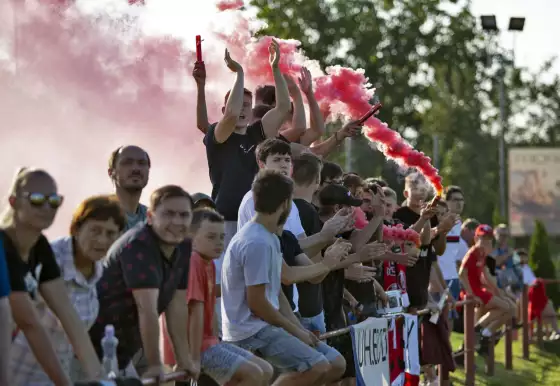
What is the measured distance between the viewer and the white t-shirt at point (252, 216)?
780 centimetres

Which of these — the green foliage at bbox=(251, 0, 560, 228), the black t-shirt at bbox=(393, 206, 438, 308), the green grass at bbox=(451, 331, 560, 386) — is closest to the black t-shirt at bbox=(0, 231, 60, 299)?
the black t-shirt at bbox=(393, 206, 438, 308)

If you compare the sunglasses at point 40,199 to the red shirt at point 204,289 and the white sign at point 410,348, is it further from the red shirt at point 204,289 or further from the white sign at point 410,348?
the white sign at point 410,348

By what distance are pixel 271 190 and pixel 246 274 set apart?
1.63 feet

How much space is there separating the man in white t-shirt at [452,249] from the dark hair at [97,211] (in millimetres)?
7120

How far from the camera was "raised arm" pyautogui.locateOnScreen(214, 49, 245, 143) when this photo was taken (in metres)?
8.16

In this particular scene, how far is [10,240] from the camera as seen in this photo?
5258 mm

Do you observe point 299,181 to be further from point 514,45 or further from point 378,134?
point 514,45

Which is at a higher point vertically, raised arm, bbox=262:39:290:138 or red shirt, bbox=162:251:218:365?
raised arm, bbox=262:39:290:138

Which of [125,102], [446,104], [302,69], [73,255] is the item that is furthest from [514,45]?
[73,255]

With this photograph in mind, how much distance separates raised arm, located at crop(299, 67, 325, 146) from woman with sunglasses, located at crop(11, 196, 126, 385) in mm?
3794

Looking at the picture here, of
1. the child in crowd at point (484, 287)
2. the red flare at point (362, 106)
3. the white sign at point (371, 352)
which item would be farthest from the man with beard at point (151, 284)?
the child in crowd at point (484, 287)

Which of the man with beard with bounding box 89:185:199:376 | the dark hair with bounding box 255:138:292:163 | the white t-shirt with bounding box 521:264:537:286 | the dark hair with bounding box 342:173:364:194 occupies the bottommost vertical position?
the white t-shirt with bounding box 521:264:537:286

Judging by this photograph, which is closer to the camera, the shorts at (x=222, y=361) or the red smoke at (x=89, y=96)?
the shorts at (x=222, y=361)

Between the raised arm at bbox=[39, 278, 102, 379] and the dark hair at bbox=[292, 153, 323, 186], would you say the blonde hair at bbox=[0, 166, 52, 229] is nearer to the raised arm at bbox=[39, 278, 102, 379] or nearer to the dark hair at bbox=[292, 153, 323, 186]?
the raised arm at bbox=[39, 278, 102, 379]
